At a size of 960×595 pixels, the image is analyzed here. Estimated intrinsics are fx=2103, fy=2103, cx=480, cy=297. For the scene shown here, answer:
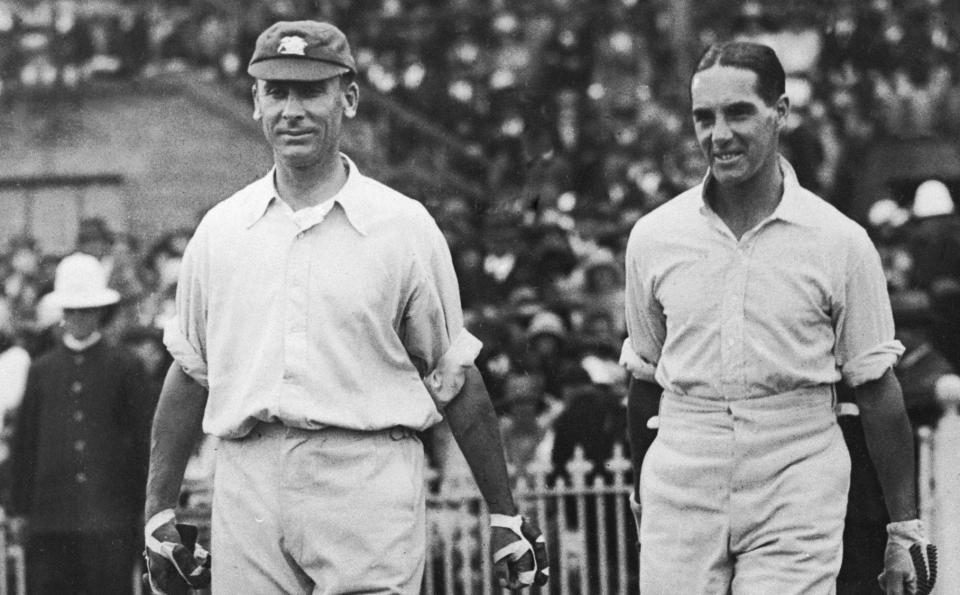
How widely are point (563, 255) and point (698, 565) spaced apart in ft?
32.7

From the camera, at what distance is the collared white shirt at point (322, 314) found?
5.78 metres

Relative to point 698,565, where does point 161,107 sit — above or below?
above

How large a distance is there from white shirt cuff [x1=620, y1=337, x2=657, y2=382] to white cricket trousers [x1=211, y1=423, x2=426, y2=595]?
0.96 meters

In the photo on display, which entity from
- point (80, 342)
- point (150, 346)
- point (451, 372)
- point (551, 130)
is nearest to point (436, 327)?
point (451, 372)

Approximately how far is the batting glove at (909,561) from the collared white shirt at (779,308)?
1.50 ft

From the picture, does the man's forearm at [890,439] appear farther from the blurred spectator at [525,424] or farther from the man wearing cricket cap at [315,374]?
the blurred spectator at [525,424]

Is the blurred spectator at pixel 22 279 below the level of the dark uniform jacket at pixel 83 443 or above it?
above

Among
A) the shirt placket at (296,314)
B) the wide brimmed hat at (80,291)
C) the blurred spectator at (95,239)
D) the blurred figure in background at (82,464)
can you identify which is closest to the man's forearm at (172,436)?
the shirt placket at (296,314)

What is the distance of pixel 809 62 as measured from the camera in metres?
19.0

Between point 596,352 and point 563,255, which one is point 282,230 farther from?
point 563,255

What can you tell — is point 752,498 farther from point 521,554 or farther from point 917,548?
point 521,554

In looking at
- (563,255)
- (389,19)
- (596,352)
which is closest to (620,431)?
(596,352)

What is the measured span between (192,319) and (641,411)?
4.67 feet

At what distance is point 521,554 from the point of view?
6.02 metres
